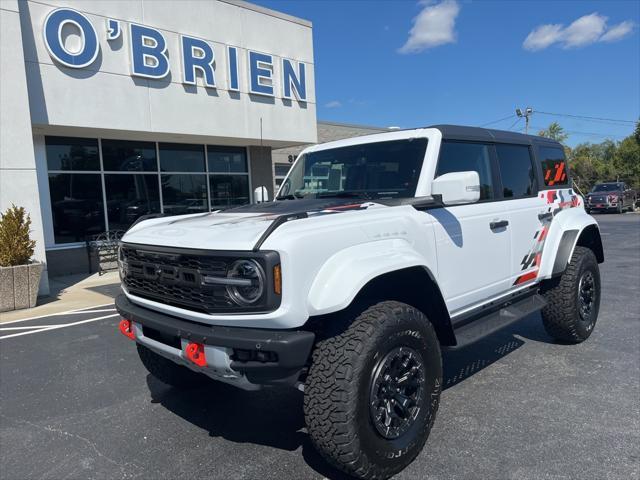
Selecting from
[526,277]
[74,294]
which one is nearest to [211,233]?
[526,277]

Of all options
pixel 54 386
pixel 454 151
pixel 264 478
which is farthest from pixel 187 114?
pixel 264 478

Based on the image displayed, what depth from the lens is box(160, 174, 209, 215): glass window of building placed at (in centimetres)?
1266

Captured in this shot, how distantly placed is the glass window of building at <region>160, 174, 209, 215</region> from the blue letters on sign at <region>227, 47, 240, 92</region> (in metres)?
2.64

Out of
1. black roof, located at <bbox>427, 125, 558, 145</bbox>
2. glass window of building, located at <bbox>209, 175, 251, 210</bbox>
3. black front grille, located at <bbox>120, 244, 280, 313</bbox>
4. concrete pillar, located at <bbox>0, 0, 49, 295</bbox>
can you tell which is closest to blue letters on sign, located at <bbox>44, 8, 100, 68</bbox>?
concrete pillar, located at <bbox>0, 0, 49, 295</bbox>

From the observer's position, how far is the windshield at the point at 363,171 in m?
3.45

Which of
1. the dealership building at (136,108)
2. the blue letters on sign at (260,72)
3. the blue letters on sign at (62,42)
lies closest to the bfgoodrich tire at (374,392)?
the dealership building at (136,108)

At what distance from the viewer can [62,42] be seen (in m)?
9.41

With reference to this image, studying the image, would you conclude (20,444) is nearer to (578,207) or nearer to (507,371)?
(507,371)

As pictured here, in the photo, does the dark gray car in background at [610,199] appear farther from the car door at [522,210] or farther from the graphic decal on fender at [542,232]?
the car door at [522,210]

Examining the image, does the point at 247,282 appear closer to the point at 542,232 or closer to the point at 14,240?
the point at 542,232

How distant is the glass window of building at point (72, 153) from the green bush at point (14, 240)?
332 centimetres

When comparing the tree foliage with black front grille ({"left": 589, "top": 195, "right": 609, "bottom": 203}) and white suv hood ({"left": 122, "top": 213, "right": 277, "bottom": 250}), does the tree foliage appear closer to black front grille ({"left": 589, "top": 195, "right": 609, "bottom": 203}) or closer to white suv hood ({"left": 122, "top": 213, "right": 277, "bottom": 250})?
black front grille ({"left": 589, "top": 195, "right": 609, "bottom": 203})

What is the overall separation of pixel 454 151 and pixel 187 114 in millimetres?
9049

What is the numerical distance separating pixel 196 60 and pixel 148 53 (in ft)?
3.82
